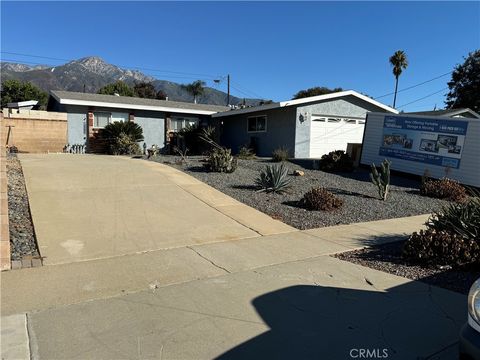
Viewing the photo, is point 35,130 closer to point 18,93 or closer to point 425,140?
point 425,140

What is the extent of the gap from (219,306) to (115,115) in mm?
20195

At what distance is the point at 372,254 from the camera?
6.69 metres

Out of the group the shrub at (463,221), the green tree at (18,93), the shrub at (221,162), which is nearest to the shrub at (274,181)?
the shrub at (221,162)

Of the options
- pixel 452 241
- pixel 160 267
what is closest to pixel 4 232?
pixel 160 267

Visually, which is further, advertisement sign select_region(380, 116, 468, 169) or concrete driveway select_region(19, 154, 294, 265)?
advertisement sign select_region(380, 116, 468, 169)

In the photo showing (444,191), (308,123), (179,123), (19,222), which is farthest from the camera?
(179,123)

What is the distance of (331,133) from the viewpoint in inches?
856

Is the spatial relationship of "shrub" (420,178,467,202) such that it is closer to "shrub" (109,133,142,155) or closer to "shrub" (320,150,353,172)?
"shrub" (320,150,353,172)

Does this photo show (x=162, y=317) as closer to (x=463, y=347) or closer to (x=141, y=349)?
(x=141, y=349)

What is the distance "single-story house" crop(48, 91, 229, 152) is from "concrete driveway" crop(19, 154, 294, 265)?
368 inches

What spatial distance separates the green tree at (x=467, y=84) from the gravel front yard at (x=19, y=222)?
41.7m

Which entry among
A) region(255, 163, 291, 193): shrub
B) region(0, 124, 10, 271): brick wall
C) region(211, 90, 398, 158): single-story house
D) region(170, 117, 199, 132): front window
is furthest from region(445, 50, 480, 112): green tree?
region(0, 124, 10, 271): brick wall

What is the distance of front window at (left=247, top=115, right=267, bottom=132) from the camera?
880 inches

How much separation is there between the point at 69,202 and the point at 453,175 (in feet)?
41.4
